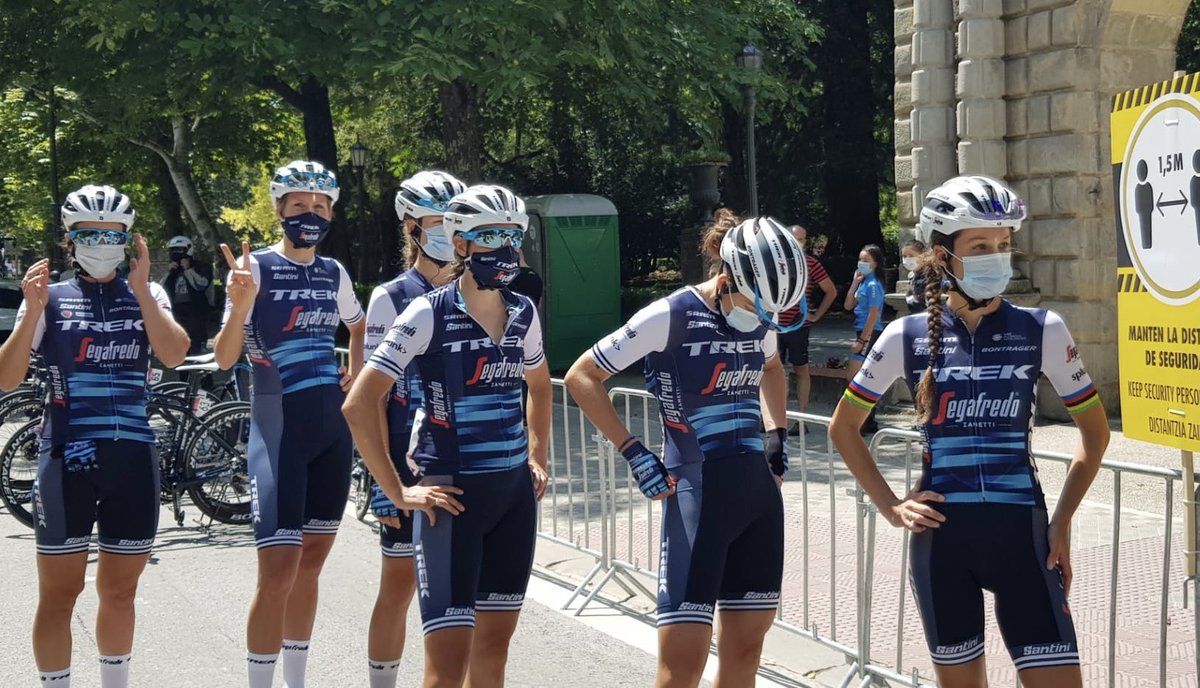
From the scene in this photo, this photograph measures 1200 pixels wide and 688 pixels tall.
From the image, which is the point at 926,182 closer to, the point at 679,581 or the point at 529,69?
the point at 529,69

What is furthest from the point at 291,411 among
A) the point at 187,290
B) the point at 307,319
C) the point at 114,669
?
the point at 187,290

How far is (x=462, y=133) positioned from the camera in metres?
18.8

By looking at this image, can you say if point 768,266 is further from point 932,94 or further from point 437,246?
point 932,94

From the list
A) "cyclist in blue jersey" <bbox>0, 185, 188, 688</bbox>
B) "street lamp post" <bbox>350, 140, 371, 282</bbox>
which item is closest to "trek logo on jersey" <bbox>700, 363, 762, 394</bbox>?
"cyclist in blue jersey" <bbox>0, 185, 188, 688</bbox>

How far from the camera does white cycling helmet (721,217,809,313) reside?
4336 mm

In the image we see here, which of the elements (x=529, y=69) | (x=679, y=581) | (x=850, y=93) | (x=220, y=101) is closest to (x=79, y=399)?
(x=679, y=581)

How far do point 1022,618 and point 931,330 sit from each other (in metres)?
0.89

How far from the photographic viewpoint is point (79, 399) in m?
5.39

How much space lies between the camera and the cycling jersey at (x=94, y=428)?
5.28 metres

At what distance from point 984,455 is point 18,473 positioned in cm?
800

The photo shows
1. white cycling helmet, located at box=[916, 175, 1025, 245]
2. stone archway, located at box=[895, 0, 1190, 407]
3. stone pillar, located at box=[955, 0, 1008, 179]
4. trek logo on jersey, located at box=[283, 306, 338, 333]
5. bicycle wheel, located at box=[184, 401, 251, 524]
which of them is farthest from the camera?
stone pillar, located at box=[955, 0, 1008, 179]

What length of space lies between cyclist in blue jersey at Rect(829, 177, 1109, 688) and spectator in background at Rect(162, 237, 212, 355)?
1709cm

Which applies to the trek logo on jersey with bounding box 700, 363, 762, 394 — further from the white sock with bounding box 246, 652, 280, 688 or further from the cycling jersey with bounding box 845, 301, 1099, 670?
the white sock with bounding box 246, 652, 280, 688

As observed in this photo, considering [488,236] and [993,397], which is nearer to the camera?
[993,397]
